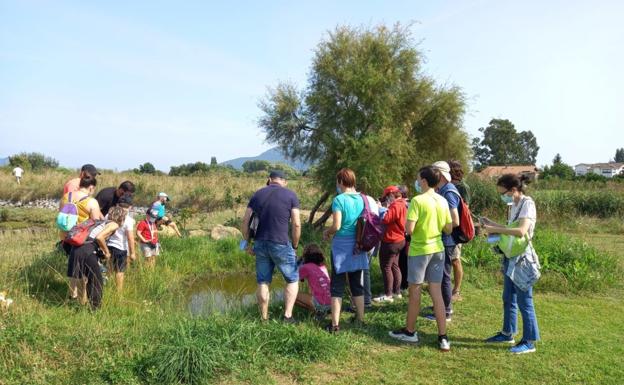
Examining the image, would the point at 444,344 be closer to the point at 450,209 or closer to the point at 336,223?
the point at 450,209

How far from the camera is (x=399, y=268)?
20.5ft

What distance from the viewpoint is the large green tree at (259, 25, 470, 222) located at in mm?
11820

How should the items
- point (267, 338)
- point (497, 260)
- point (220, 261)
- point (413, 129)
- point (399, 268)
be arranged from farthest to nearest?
point (413, 129) → point (220, 261) → point (497, 260) → point (399, 268) → point (267, 338)

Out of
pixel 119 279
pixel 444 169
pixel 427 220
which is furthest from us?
pixel 119 279

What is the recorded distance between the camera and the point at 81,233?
5027mm

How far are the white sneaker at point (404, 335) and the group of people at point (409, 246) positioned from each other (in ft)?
0.03

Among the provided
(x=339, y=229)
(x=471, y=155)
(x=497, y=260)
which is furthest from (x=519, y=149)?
(x=339, y=229)

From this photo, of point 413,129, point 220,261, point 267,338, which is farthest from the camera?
point 413,129

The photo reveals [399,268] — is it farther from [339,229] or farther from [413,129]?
[413,129]

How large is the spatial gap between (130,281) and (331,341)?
11.8 feet

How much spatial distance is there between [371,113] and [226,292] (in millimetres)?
7075

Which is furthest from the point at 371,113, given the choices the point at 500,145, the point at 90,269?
the point at 500,145

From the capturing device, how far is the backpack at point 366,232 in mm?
4633

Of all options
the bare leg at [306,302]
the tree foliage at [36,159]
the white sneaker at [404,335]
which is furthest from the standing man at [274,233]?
the tree foliage at [36,159]
